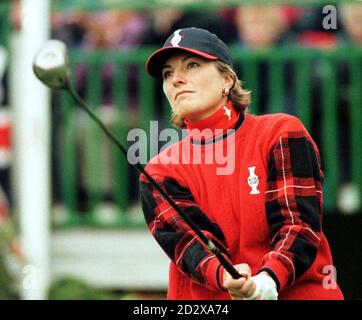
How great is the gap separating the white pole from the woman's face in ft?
16.8

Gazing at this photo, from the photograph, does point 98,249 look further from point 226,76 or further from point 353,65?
point 226,76

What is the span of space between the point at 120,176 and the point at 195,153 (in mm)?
5217

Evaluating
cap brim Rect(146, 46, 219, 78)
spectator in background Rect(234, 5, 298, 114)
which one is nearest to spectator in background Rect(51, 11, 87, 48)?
spectator in background Rect(234, 5, 298, 114)

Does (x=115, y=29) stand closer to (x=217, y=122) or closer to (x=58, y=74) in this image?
(x=217, y=122)

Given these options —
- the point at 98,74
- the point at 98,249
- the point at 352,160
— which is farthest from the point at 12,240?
the point at 352,160

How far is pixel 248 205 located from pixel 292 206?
157 millimetres

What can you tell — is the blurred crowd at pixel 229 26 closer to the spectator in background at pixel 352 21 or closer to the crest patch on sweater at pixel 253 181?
the spectator in background at pixel 352 21

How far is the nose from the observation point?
5.09 meters

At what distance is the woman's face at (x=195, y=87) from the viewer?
508cm

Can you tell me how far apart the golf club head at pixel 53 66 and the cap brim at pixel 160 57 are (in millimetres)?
439

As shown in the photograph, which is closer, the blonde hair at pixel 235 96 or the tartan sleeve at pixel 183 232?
the tartan sleeve at pixel 183 232

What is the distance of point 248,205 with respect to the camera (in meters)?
4.95

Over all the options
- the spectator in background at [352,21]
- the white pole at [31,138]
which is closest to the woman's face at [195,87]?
the spectator in background at [352,21]

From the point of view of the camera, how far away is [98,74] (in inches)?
401
